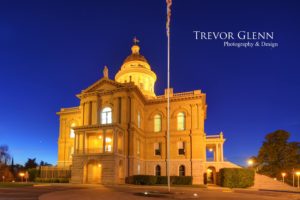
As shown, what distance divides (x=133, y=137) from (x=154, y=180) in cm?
711

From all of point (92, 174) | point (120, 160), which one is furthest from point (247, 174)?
point (92, 174)

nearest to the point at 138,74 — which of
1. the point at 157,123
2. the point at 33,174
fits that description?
the point at 157,123

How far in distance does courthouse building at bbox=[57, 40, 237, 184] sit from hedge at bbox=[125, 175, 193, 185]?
169cm

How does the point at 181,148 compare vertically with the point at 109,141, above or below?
below

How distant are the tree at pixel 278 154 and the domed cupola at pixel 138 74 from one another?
25.4m

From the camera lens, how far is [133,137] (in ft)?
138

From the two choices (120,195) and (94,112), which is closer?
(120,195)

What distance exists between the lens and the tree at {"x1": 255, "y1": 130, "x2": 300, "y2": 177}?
5435 cm

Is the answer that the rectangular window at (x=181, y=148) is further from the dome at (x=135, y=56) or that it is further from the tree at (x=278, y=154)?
the dome at (x=135, y=56)

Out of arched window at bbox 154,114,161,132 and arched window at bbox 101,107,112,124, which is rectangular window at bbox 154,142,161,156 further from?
arched window at bbox 101,107,112,124

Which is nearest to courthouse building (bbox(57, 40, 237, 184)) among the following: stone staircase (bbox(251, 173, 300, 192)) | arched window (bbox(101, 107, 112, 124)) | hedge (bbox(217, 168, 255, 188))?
arched window (bbox(101, 107, 112, 124))

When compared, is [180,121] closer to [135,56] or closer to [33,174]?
[135,56]

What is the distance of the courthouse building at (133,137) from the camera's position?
39219 mm

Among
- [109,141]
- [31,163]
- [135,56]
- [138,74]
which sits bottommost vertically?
[31,163]
